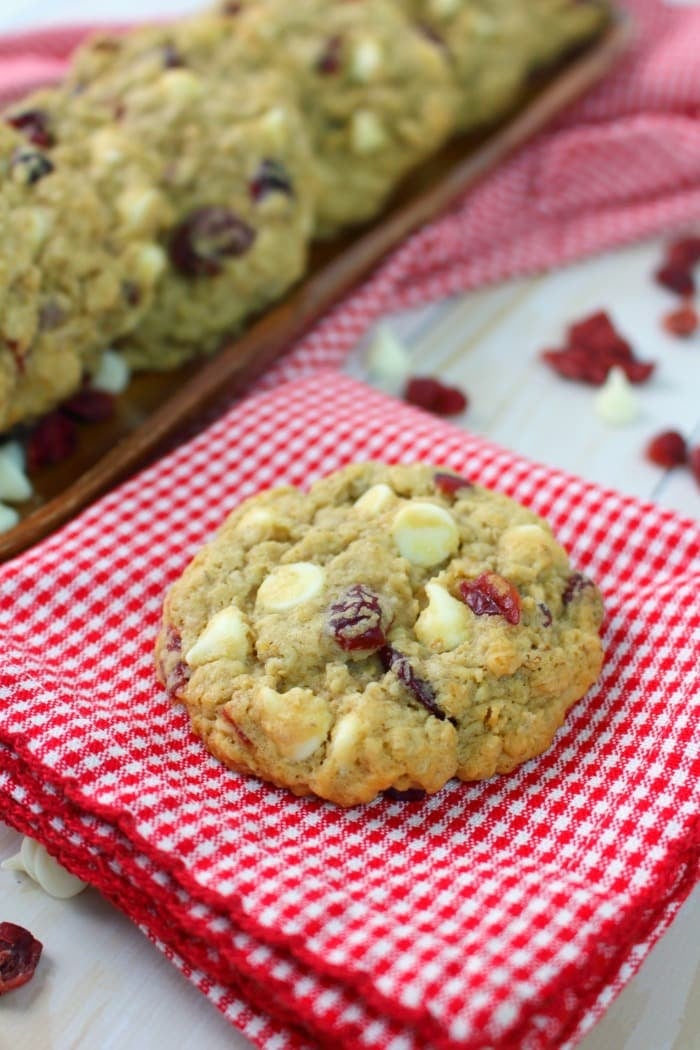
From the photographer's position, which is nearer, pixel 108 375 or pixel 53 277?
pixel 53 277

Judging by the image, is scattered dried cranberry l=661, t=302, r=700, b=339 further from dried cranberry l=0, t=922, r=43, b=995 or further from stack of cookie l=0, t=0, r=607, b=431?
dried cranberry l=0, t=922, r=43, b=995

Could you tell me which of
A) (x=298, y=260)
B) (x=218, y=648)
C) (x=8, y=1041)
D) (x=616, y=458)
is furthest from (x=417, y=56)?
(x=8, y=1041)

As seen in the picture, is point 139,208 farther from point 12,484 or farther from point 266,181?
point 12,484

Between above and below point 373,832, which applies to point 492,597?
above

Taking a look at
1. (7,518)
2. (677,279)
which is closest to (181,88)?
(7,518)

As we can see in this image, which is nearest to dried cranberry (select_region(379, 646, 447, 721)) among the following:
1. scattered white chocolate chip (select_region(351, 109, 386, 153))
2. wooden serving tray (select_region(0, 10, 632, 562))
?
wooden serving tray (select_region(0, 10, 632, 562))

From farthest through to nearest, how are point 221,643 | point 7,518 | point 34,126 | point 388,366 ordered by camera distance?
point 388,366 < point 34,126 < point 7,518 < point 221,643
